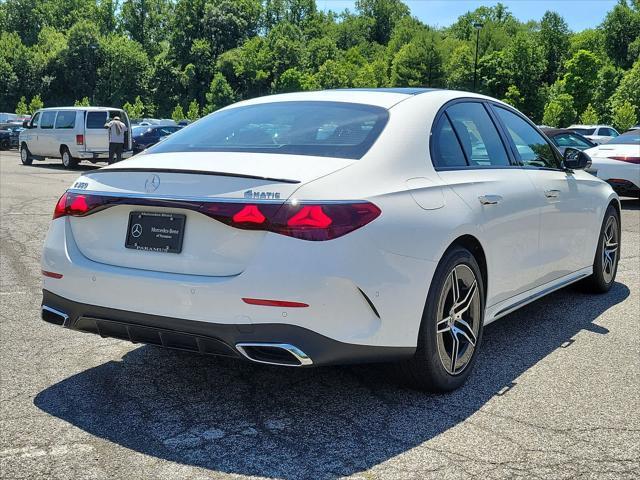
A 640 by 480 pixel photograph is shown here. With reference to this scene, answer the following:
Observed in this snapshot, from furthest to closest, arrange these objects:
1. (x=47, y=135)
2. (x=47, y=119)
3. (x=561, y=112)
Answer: (x=561, y=112) < (x=47, y=119) < (x=47, y=135)

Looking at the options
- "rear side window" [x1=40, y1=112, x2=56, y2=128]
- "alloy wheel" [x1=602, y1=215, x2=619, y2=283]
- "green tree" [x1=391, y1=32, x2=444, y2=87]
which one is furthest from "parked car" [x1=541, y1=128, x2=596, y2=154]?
"green tree" [x1=391, y1=32, x2=444, y2=87]

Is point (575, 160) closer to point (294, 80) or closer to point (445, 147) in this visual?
point (445, 147)

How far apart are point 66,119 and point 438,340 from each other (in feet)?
75.7

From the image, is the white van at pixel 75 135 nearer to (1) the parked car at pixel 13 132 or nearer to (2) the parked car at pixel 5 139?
(1) the parked car at pixel 13 132

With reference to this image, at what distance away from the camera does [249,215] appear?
317 cm

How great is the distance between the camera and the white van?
2378 centimetres

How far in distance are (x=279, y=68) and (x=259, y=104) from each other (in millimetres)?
105901

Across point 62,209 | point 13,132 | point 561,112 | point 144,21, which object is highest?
point 144,21

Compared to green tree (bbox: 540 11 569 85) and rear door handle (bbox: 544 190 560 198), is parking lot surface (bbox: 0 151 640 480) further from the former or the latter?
green tree (bbox: 540 11 569 85)

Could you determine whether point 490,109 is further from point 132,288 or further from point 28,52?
point 28,52

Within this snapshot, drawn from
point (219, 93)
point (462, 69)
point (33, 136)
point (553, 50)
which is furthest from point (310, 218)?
point (219, 93)

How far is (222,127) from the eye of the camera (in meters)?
4.24

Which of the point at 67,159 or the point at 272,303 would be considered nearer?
the point at 272,303

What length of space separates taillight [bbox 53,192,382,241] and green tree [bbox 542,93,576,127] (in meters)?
61.5
